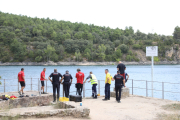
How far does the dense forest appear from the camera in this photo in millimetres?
130625

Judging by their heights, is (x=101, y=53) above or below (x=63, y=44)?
below

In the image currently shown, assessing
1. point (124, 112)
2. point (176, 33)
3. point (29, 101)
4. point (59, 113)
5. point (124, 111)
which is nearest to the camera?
point (59, 113)

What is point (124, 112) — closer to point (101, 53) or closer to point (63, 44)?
point (101, 53)

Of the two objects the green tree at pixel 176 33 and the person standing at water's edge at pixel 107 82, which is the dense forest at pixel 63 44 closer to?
the green tree at pixel 176 33

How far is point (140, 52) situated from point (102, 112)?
485 feet

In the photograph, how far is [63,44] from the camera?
500ft

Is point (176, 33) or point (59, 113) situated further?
point (176, 33)

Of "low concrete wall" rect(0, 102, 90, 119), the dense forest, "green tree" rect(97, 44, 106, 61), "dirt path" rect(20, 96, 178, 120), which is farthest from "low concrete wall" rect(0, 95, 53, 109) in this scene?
"green tree" rect(97, 44, 106, 61)

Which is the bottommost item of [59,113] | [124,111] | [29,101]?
[29,101]

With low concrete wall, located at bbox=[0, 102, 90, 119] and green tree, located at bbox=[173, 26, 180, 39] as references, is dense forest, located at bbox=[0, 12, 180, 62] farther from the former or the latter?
low concrete wall, located at bbox=[0, 102, 90, 119]

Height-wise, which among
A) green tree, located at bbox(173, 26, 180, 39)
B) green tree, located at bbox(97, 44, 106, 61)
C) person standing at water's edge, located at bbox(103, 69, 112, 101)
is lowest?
person standing at water's edge, located at bbox(103, 69, 112, 101)

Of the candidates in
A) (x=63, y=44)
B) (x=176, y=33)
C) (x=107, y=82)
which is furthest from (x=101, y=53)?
(x=107, y=82)

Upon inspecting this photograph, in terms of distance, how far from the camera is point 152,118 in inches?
306

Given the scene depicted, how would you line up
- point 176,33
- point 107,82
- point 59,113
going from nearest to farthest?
point 59,113
point 107,82
point 176,33
